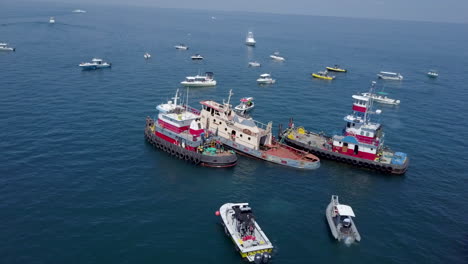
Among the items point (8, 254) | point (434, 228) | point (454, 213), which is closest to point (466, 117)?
point (454, 213)

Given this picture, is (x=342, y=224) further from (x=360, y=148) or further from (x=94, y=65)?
(x=94, y=65)

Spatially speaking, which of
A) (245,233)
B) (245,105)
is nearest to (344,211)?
(245,233)

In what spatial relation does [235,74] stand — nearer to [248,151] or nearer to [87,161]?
[248,151]

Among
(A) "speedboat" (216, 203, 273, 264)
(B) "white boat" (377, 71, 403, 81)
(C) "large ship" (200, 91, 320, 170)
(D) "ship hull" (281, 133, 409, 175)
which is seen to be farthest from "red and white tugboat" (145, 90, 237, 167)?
(B) "white boat" (377, 71, 403, 81)

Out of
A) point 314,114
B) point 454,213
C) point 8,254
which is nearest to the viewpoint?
point 8,254

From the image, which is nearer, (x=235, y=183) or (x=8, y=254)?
(x=8, y=254)

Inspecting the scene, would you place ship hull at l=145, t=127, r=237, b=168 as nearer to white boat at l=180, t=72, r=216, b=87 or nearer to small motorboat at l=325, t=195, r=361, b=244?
small motorboat at l=325, t=195, r=361, b=244
